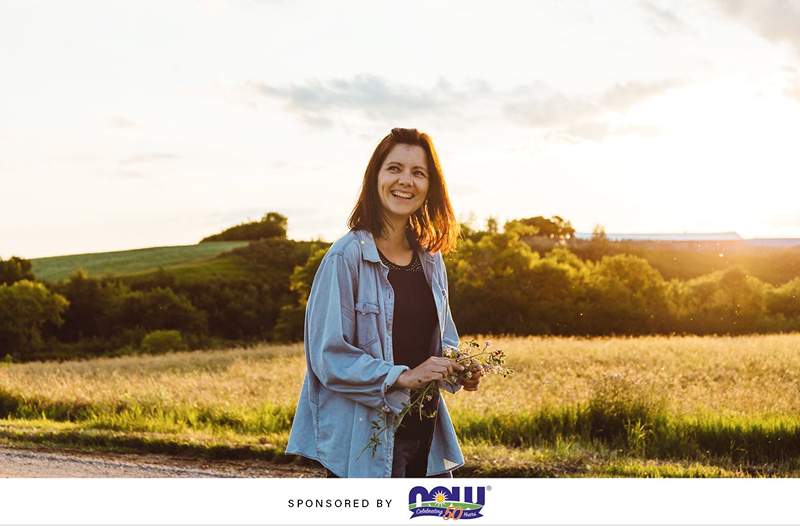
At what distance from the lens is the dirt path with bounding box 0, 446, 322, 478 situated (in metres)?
5.83

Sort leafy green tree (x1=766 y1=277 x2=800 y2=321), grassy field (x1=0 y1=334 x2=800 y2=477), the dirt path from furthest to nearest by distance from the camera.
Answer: leafy green tree (x1=766 y1=277 x2=800 y2=321), grassy field (x1=0 y1=334 x2=800 y2=477), the dirt path

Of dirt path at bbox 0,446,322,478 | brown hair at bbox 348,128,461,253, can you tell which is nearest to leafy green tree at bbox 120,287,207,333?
dirt path at bbox 0,446,322,478

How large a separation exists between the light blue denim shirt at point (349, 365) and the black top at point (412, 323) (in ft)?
0.15

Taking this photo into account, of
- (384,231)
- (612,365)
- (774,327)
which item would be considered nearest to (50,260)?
(612,365)

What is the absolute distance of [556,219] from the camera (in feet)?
51.0

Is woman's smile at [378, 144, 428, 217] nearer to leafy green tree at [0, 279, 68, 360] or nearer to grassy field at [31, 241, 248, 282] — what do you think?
grassy field at [31, 241, 248, 282]

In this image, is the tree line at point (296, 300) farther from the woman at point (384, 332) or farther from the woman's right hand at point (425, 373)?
the woman's right hand at point (425, 373)

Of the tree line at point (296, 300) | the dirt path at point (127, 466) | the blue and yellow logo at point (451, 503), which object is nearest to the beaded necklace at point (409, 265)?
the blue and yellow logo at point (451, 503)

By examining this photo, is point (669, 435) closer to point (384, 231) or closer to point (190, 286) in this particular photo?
point (384, 231)

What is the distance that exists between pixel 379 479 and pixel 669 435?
13.4ft

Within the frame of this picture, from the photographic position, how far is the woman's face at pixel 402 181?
9.19ft

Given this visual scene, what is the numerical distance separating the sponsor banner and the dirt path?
78cm

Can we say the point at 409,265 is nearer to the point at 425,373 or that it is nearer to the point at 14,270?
the point at 425,373

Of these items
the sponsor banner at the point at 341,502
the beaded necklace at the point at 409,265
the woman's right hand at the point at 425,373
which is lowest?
the sponsor banner at the point at 341,502
